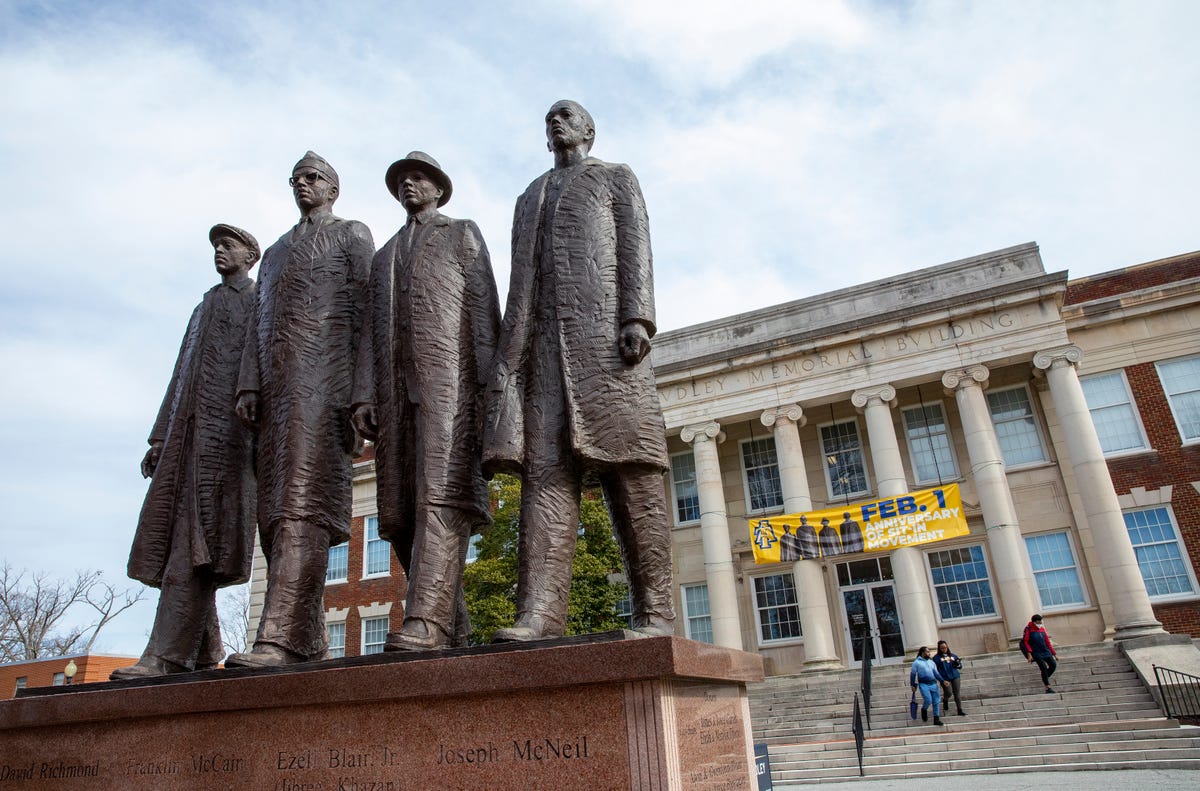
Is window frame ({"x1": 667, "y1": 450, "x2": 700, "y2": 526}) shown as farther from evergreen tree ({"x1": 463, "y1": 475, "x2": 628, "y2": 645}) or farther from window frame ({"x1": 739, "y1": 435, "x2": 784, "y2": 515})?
evergreen tree ({"x1": 463, "y1": 475, "x2": 628, "y2": 645})

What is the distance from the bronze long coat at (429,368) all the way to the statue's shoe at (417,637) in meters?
0.69

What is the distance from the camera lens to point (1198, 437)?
21.6m

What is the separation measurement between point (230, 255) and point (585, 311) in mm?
3646

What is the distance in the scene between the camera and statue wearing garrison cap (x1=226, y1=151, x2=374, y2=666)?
4.96 meters

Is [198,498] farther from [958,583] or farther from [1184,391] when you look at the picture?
[1184,391]

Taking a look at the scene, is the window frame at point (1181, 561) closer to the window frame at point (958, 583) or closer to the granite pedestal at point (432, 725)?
the window frame at point (958, 583)

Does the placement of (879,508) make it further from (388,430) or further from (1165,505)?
(388,430)

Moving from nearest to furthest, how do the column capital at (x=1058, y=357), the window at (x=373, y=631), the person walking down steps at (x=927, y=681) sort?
the person walking down steps at (x=927, y=681), the column capital at (x=1058, y=357), the window at (x=373, y=631)

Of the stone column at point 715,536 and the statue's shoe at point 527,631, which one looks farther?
the stone column at point 715,536

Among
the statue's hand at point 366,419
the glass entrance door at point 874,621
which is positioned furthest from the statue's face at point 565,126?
the glass entrance door at point 874,621

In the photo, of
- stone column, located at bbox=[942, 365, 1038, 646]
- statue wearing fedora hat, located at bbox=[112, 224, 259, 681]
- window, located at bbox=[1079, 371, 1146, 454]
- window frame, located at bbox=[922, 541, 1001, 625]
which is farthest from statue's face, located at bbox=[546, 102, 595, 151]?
window, located at bbox=[1079, 371, 1146, 454]

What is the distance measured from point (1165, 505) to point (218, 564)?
2379 centimetres

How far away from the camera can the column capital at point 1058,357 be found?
2114 cm

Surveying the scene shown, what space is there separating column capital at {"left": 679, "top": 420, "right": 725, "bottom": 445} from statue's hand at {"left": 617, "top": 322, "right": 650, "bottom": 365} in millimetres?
20309
